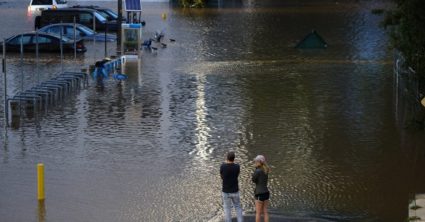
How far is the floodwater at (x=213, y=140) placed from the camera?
15.4 m

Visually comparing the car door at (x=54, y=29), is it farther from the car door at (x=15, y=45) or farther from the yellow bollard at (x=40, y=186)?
the yellow bollard at (x=40, y=186)

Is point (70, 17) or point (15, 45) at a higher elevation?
point (70, 17)

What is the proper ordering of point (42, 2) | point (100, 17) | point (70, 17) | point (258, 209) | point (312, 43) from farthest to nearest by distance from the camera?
point (42, 2) → point (100, 17) → point (70, 17) → point (312, 43) → point (258, 209)

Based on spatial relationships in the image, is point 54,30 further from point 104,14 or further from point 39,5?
point 39,5

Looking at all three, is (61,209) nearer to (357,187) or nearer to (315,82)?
(357,187)

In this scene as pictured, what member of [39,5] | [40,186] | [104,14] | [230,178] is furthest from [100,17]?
[230,178]

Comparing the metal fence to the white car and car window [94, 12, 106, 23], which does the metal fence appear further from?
the white car

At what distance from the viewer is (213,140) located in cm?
2047

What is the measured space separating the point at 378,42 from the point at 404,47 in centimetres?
2520

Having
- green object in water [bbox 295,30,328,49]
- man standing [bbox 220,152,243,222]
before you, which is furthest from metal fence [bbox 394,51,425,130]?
green object in water [bbox 295,30,328,49]

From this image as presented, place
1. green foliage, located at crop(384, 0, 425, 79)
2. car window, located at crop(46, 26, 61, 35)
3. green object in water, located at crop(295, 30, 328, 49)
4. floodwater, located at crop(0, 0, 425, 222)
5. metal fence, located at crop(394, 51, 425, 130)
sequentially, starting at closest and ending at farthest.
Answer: floodwater, located at crop(0, 0, 425, 222) → green foliage, located at crop(384, 0, 425, 79) → metal fence, located at crop(394, 51, 425, 130) → green object in water, located at crop(295, 30, 328, 49) → car window, located at crop(46, 26, 61, 35)

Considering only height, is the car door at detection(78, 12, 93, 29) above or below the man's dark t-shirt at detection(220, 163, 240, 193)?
above

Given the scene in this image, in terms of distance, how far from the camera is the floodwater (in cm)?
1535

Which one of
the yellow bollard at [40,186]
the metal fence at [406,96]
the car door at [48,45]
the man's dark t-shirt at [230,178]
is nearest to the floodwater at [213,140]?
the yellow bollard at [40,186]
